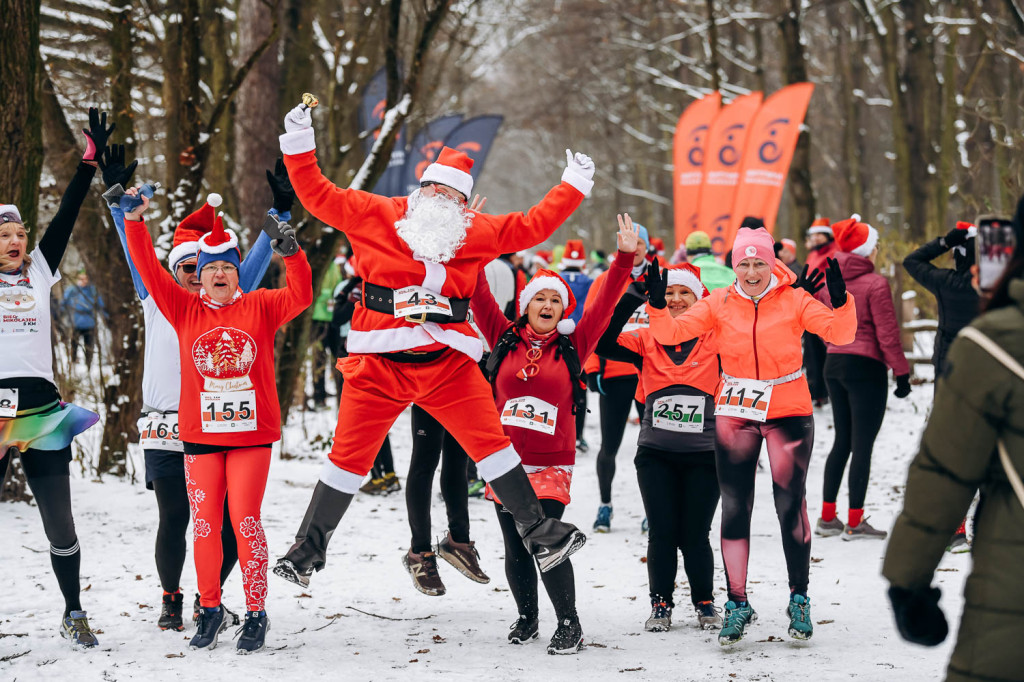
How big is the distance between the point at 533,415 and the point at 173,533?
6.09 ft

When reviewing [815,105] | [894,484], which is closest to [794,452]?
[894,484]

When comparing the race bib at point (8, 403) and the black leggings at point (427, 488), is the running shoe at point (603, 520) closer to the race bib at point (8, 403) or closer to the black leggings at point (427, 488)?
the black leggings at point (427, 488)

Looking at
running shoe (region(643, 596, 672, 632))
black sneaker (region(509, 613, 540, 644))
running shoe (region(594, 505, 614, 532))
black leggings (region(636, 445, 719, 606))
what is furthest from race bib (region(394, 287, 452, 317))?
running shoe (region(594, 505, 614, 532))

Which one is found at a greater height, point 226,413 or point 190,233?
point 190,233

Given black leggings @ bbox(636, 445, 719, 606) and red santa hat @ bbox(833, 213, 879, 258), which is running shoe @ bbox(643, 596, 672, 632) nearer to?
black leggings @ bbox(636, 445, 719, 606)

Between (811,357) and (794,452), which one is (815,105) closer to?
(811,357)

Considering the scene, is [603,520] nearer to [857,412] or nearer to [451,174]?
[857,412]

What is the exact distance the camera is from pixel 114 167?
509 cm

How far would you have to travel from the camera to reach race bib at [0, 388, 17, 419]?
4.84 metres

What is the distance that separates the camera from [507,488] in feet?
15.4

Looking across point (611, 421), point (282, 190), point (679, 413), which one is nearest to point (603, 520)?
point (611, 421)

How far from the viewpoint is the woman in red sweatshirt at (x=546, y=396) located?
5027 millimetres

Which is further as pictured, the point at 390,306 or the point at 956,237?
the point at 956,237

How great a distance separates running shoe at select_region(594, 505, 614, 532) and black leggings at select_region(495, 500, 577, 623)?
8.55 ft
